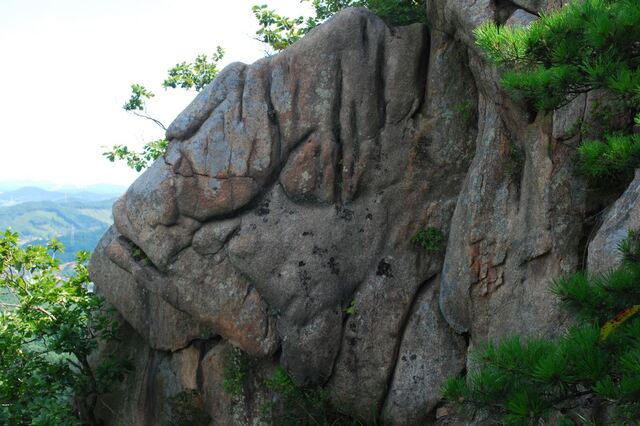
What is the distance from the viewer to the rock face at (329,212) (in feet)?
38.9

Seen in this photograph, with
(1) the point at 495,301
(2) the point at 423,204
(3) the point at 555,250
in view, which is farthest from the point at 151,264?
(3) the point at 555,250

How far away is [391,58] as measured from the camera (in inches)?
492

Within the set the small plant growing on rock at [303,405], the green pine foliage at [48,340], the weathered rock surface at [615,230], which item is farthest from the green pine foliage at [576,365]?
the green pine foliage at [48,340]

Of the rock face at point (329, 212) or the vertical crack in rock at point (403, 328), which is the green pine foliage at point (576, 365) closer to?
the rock face at point (329, 212)

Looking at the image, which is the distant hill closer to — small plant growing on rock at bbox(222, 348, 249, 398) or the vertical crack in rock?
small plant growing on rock at bbox(222, 348, 249, 398)

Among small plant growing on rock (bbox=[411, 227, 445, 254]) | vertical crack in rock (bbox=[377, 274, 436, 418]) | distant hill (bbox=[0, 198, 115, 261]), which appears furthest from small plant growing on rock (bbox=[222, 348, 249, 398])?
distant hill (bbox=[0, 198, 115, 261])

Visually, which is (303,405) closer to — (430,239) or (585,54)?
(430,239)

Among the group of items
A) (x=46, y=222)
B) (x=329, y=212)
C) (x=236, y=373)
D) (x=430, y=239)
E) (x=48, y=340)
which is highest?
(x=329, y=212)

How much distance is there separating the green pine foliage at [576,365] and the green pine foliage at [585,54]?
1157mm

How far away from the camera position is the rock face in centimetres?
1187

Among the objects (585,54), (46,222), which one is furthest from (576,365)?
(46,222)

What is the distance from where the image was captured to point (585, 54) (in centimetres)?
572

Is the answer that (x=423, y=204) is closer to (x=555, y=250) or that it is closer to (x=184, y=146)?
(x=555, y=250)

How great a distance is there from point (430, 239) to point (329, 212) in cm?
189
